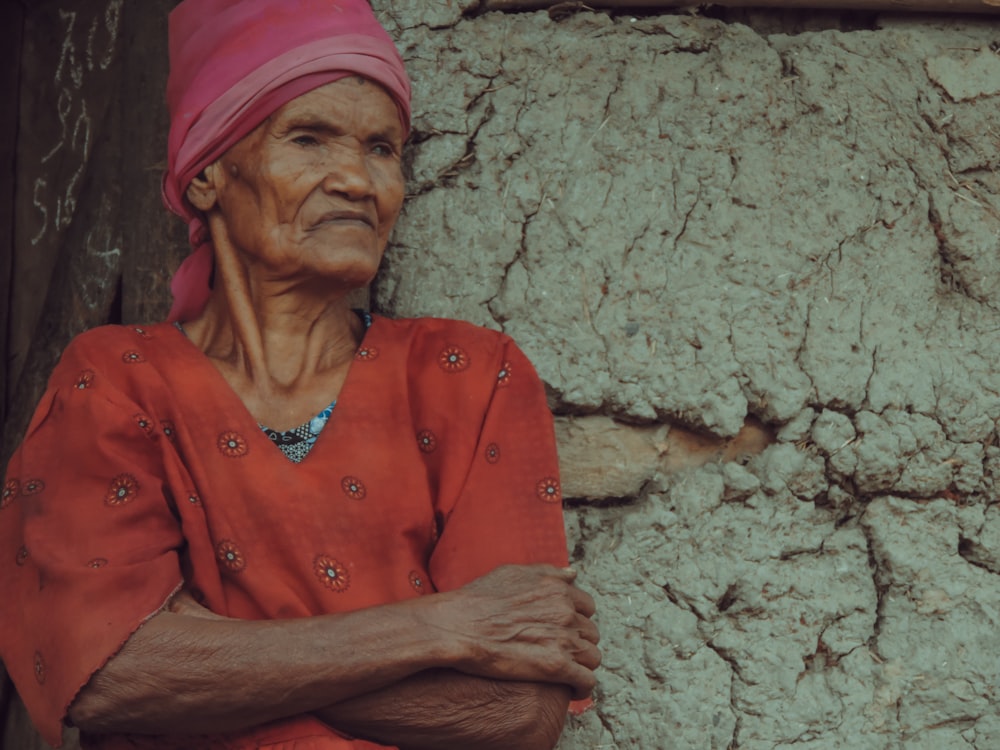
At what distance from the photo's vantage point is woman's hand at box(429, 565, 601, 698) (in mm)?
2791

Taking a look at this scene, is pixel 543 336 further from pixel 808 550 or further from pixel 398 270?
pixel 808 550

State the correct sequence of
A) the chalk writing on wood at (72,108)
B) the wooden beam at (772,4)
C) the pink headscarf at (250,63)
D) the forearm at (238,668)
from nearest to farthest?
the forearm at (238,668) → the pink headscarf at (250,63) → the wooden beam at (772,4) → the chalk writing on wood at (72,108)

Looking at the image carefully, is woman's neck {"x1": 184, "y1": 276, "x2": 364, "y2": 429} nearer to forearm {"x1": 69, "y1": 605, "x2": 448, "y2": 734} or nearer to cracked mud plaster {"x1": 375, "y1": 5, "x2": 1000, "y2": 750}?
cracked mud plaster {"x1": 375, "y1": 5, "x2": 1000, "y2": 750}

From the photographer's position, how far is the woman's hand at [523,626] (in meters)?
2.79

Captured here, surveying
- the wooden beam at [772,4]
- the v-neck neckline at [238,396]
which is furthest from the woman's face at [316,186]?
the wooden beam at [772,4]

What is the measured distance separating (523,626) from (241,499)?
545 mm

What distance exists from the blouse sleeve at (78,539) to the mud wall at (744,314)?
774 millimetres

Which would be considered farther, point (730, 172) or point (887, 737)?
point (730, 172)

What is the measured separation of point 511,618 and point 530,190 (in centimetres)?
106

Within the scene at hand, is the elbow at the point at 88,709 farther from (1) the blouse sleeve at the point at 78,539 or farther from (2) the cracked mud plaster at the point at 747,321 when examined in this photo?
(2) the cracked mud plaster at the point at 747,321

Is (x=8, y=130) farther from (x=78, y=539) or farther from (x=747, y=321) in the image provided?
(x=747, y=321)

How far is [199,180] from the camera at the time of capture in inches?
127

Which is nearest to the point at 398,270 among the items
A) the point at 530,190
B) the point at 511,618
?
the point at 530,190

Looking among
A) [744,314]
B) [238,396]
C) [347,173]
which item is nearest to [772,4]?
[744,314]
